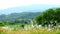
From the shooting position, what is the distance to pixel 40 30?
6.71 m

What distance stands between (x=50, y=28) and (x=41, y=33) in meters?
0.62

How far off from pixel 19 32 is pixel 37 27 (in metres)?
0.74

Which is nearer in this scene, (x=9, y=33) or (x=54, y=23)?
(x=9, y=33)

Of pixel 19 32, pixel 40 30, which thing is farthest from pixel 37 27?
pixel 19 32

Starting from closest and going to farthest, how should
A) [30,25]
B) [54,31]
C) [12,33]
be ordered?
[12,33] < [54,31] < [30,25]

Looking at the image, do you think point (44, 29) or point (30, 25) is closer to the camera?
point (44, 29)

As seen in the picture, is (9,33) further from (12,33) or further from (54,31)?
(54,31)

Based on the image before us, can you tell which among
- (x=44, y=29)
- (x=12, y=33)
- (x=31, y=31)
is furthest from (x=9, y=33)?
(x=44, y=29)

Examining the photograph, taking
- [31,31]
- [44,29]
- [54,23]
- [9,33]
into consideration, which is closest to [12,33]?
[9,33]

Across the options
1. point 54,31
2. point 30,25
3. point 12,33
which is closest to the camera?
point 12,33

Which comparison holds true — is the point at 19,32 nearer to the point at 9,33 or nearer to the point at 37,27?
the point at 9,33

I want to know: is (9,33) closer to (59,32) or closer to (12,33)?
(12,33)

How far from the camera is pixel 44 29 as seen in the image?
6.81 m

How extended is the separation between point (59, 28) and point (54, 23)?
0.26 meters
